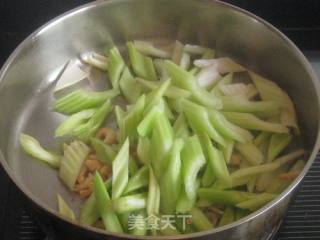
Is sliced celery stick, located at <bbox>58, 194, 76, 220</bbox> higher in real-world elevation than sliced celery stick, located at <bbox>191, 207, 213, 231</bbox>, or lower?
higher

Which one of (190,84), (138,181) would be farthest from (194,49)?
(138,181)

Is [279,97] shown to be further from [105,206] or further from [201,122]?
[105,206]

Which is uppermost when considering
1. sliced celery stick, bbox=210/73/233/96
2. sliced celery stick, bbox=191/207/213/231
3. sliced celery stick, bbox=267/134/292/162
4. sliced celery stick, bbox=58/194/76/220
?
sliced celery stick, bbox=210/73/233/96

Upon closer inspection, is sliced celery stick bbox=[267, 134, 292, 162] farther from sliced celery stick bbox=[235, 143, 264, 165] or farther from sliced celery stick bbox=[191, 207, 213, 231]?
sliced celery stick bbox=[191, 207, 213, 231]

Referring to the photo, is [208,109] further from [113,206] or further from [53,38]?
[53,38]

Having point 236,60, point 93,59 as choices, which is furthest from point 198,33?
point 93,59

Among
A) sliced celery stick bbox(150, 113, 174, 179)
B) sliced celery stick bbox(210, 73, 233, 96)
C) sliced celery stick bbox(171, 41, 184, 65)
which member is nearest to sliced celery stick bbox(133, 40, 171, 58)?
sliced celery stick bbox(171, 41, 184, 65)
